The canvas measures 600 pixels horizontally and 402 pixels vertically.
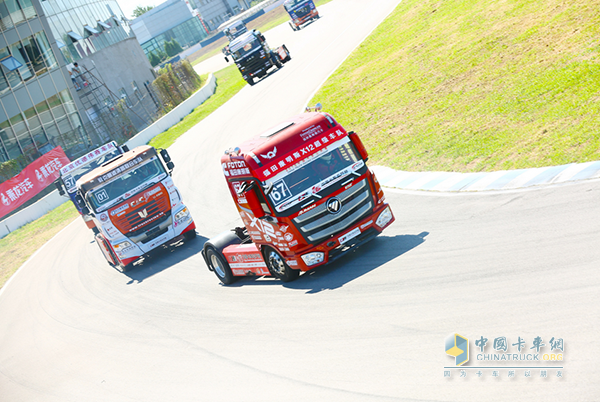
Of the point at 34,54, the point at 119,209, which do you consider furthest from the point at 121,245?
the point at 34,54

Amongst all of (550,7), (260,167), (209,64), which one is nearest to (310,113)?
(260,167)

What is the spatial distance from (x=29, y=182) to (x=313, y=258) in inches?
1164

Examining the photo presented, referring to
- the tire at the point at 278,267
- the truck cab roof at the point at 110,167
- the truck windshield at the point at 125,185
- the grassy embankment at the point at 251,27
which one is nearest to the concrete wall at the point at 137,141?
Answer: the truck cab roof at the point at 110,167

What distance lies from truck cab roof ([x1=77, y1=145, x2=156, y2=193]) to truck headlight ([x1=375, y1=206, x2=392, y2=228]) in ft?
27.0

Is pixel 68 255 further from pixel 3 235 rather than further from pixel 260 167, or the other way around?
pixel 260 167

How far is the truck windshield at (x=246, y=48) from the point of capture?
3806 centimetres

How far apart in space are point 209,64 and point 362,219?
6756cm

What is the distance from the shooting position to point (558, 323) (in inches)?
229

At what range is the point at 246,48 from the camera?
38.1 meters

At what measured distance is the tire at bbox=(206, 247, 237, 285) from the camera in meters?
11.8

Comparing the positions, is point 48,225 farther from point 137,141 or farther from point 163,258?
point 163,258

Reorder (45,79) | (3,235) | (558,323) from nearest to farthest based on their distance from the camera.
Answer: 1. (558,323)
2. (3,235)
3. (45,79)

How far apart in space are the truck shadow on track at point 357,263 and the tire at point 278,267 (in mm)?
155

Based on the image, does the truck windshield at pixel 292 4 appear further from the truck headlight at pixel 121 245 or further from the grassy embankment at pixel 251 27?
the truck headlight at pixel 121 245
